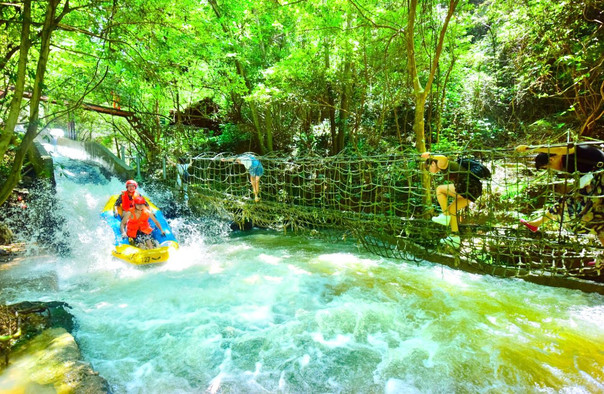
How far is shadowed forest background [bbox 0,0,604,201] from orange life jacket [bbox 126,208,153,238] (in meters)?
1.57

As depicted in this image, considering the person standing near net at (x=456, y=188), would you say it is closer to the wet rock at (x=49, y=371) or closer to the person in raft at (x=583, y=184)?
the person in raft at (x=583, y=184)

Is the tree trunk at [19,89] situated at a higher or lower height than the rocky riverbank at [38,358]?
higher

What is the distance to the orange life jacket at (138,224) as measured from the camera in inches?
194

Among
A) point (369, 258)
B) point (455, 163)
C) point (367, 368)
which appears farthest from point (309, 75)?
point (367, 368)

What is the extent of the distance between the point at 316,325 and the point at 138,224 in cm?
320

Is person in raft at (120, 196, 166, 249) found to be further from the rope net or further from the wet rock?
the wet rock

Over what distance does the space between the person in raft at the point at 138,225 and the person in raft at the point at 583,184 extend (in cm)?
476

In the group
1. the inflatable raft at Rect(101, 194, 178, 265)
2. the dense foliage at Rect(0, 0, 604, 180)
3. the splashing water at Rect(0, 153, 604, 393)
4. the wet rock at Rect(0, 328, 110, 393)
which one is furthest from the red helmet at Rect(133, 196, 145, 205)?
the wet rock at Rect(0, 328, 110, 393)

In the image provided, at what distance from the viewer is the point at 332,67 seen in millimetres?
6699

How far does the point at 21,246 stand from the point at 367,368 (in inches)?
244

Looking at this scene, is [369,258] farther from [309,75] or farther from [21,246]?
[21,246]

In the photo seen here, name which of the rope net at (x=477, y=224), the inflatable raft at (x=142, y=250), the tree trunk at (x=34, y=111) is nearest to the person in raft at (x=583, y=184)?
the rope net at (x=477, y=224)

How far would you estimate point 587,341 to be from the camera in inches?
116

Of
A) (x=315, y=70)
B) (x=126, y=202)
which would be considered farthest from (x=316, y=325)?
(x=315, y=70)
